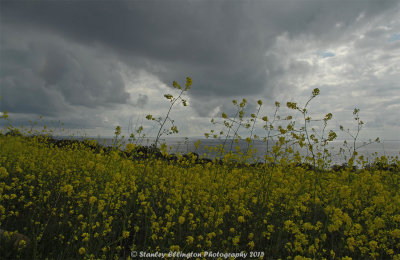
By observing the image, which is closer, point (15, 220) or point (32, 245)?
point (32, 245)

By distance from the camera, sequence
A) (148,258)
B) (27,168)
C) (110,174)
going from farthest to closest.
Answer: (27,168), (110,174), (148,258)

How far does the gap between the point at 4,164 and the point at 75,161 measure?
183 centimetres

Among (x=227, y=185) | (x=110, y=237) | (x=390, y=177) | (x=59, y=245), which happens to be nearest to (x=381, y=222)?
(x=227, y=185)

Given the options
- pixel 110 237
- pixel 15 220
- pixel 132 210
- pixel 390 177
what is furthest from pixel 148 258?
pixel 390 177

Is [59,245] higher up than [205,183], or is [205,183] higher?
[205,183]

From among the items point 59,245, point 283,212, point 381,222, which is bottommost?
point 59,245

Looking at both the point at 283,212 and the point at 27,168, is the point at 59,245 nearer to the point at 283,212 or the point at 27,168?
the point at 283,212

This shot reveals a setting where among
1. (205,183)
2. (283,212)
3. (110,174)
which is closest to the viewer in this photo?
(283,212)

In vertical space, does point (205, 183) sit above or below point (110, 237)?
above

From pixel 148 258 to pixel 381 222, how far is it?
9.94 ft

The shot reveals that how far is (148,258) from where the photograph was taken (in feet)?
9.96

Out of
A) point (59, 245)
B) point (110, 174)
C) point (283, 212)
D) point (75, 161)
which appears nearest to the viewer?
point (59, 245)

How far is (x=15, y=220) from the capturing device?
395 cm

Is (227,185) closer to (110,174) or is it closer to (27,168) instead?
(110,174)
